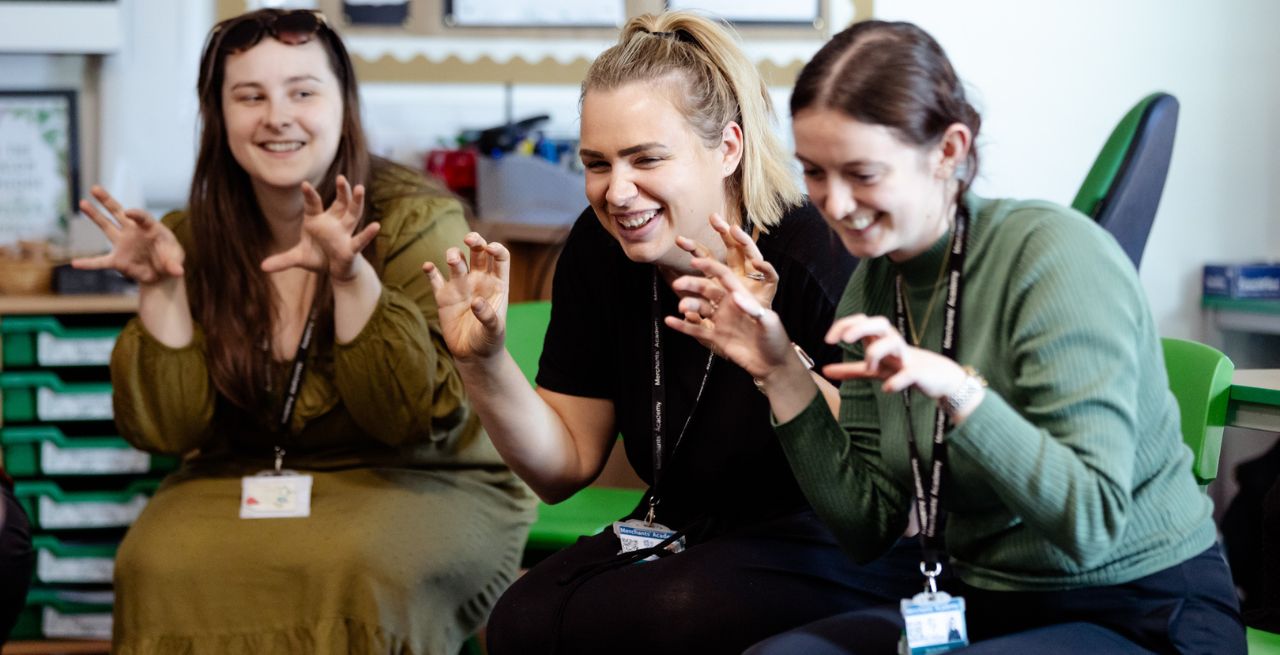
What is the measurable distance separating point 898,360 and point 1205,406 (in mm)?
611

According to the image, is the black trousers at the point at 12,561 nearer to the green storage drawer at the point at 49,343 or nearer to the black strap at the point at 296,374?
the black strap at the point at 296,374

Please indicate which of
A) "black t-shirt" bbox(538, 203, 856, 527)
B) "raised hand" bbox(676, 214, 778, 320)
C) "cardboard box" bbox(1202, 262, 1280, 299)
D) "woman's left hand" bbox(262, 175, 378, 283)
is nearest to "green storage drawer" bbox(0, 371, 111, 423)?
"woman's left hand" bbox(262, 175, 378, 283)

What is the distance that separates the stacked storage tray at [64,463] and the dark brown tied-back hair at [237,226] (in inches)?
24.0

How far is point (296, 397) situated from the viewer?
1.95 metres

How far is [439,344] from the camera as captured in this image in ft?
6.48

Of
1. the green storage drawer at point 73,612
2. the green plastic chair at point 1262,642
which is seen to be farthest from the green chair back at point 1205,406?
the green storage drawer at point 73,612

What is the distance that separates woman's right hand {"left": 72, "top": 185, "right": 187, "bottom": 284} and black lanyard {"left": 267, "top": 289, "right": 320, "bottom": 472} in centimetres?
20

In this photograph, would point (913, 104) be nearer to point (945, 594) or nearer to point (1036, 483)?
point (1036, 483)

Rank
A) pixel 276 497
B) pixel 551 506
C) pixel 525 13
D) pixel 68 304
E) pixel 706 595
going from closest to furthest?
1. pixel 706 595
2. pixel 276 497
3. pixel 551 506
4. pixel 68 304
5. pixel 525 13

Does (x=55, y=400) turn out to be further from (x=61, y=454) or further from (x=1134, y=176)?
(x=1134, y=176)

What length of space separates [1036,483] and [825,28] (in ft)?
7.59

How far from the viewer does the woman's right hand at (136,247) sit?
1.85 m

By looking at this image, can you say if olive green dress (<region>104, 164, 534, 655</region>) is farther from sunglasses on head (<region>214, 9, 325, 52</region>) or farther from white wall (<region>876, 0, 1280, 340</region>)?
white wall (<region>876, 0, 1280, 340</region>)

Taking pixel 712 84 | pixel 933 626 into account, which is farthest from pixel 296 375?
pixel 933 626
